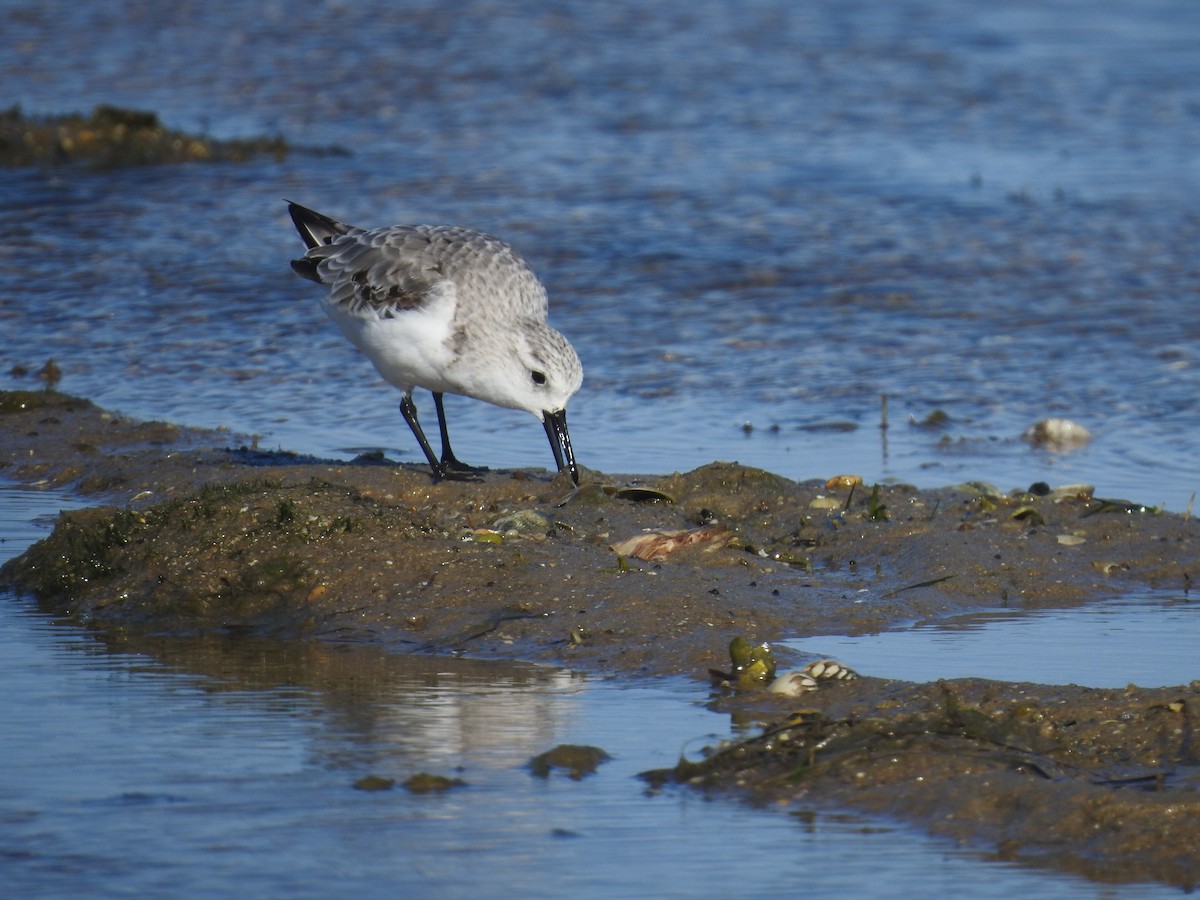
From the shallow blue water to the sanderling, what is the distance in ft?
2.15

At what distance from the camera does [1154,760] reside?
164 inches

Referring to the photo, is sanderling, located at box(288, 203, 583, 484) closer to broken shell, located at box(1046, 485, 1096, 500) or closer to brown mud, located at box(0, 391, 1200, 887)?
brown mud, located at box(0, 391, 1200, 887)

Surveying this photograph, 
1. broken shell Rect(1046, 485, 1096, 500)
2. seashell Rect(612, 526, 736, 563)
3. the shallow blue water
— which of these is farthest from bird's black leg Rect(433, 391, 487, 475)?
broken shell Rect(1046, 485, 1096, 500)

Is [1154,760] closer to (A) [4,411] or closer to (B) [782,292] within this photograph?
(A) [4,411]

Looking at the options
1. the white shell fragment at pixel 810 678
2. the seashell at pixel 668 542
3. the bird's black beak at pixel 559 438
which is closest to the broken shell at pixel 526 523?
the seashell at pixel 668 542

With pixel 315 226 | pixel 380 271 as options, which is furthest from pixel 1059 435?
pixel 315 226

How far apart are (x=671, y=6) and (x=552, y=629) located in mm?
13380

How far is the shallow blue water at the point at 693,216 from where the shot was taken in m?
8.28

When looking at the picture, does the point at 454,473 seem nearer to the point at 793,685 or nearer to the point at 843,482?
the point at 843,482

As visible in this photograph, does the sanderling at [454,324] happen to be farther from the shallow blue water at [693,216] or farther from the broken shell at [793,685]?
the broken shell at [793,685]

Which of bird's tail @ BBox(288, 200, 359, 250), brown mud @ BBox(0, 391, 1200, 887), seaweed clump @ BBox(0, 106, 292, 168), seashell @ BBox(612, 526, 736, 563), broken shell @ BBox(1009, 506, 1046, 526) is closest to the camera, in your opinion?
brown mud @ BBox(0, 391, 1200, 887)

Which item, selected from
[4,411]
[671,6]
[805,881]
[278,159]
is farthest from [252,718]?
[671,6]

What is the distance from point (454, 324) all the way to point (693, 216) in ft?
15.9

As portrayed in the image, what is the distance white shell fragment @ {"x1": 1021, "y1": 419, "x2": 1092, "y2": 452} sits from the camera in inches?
307
